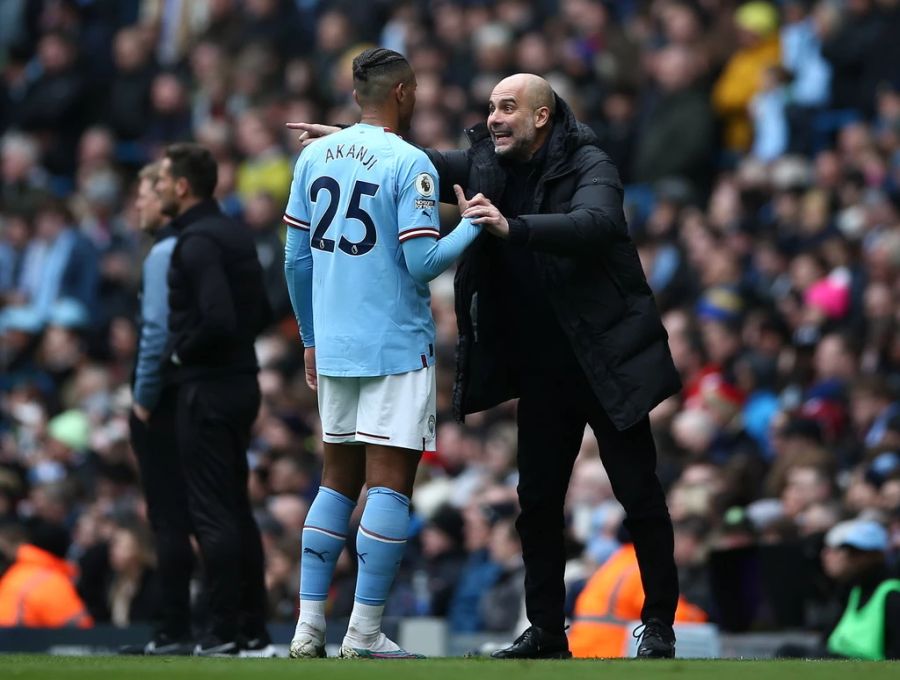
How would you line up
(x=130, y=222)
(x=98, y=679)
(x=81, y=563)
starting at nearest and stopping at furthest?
(x=98, y=679) → (x=81, y=563) → (x=130, y=222)

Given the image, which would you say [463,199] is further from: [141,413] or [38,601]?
[38,601]

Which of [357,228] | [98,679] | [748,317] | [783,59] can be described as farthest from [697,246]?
[98,679]

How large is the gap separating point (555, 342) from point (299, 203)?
1146 millimetres

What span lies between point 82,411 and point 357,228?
11.0m

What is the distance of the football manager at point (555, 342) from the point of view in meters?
7.74

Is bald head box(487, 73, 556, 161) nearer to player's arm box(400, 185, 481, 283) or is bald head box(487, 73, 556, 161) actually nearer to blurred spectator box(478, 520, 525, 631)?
player's arm box(400, 185, 481, 283)

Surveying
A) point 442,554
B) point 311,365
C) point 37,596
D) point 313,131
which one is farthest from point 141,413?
point 442,554

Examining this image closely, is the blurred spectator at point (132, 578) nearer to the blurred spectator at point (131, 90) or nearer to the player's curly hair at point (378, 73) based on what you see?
the player's curly hair at point (378, 73)

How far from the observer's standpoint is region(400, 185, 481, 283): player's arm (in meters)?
7.45

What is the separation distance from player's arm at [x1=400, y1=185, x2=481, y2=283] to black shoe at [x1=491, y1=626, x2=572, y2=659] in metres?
→ 1.53

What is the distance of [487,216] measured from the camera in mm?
7484

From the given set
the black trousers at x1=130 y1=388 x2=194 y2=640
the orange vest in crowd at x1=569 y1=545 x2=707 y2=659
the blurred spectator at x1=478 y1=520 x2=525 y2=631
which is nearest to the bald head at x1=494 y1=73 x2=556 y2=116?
the black trousers at x1=130 y1=388 x2=194 y2=640

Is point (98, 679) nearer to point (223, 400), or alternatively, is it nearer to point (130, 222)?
point (223, 400)

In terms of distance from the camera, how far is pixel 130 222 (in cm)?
2091
